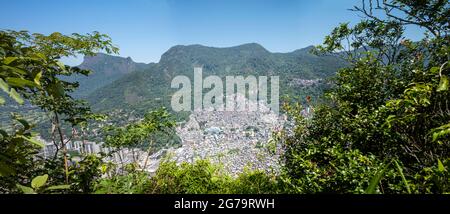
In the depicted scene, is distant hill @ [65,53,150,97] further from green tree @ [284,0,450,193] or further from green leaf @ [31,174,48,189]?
green leaf @ [31,174,48,189]

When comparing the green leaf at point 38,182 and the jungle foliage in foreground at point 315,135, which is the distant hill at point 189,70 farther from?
the green leaf at point 38,182

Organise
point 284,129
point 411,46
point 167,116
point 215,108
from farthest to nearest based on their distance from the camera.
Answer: point 215,108, point 411,46, point 284,129, point 167,116

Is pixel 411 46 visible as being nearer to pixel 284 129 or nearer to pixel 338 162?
pixel 284 129

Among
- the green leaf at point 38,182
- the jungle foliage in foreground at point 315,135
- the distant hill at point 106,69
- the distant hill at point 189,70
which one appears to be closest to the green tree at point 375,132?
the jungle foliage in foreground at point 315,135

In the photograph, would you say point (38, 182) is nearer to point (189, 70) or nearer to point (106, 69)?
point (189, 70)
